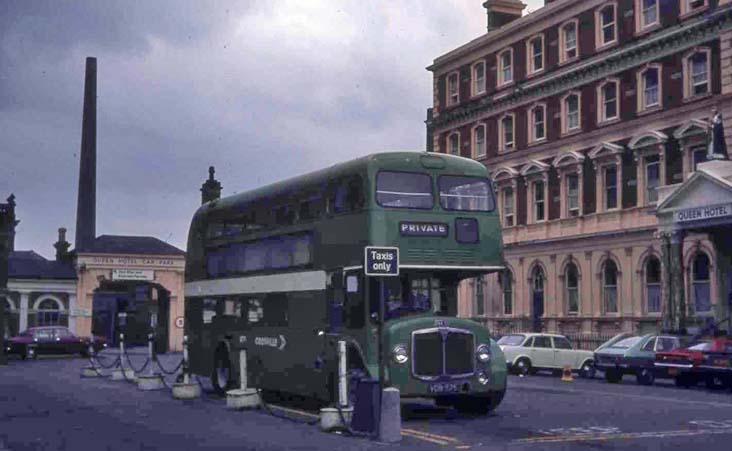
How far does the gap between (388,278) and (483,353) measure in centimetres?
213

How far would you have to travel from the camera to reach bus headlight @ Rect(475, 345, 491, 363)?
1909cm

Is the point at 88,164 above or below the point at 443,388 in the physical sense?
above

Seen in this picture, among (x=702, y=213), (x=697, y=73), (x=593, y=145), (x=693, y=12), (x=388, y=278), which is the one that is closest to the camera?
(x=388, y=278)

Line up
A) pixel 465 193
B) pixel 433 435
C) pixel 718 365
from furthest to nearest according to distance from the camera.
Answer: pixel 718 365 → pixel 465 193 → pixel 433 435

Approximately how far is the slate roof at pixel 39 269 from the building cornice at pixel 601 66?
23.8m

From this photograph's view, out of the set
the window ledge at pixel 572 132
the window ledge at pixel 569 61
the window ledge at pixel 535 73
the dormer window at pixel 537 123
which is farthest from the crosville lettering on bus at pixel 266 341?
the window ledge at pixel 535 73

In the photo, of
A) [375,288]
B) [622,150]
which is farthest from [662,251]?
[375,288]

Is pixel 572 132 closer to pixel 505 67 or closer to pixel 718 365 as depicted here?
pixel 505 67

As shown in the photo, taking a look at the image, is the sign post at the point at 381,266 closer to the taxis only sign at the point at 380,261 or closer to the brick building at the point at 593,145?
the taxis only sign at the point at 380,261

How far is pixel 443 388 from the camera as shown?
18.7 metres

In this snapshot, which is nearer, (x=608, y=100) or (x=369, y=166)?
(x=369, y=166)

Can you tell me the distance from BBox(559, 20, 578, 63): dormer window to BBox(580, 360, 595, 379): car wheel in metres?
16.5

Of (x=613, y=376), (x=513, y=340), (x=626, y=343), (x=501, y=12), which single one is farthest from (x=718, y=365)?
(x=501, y=12)

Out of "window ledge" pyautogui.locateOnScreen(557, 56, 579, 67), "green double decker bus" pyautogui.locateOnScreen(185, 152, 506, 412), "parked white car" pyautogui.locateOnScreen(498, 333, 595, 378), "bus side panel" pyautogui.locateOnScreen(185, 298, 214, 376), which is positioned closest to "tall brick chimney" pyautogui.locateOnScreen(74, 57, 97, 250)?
"window ledge" pyautogui.locateOnScreen(557, 56, 579, 67)
